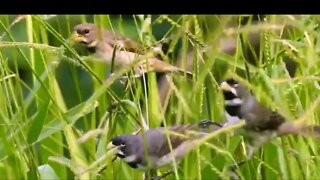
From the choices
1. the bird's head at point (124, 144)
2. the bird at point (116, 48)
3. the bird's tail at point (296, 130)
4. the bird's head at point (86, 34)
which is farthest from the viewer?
the bird's head at point (86, 34)

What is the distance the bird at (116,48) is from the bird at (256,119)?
82mm

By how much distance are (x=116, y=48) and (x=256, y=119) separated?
0.23 m

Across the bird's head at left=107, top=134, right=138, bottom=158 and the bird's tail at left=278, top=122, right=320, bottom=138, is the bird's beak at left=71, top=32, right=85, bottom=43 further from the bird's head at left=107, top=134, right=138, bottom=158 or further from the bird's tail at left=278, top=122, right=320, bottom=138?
the bird's tail at left=278, top=122, right=320, bottom=138

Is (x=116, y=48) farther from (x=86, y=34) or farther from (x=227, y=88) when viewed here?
(x=86, y=34)

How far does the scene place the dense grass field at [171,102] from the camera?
106cm

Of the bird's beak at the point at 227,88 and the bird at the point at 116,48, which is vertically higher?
the bird at the point at 116,48

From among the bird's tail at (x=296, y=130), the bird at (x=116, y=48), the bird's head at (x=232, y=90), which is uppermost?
the bird at (x=116, y=48)

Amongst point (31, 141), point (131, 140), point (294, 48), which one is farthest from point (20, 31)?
point (294, 48)

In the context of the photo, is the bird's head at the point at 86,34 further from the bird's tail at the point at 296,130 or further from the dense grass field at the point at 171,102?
the bird's tail at the point at 296,130

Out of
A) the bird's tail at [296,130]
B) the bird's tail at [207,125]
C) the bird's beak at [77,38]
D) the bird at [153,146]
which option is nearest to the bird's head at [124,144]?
the bird at [153,146]

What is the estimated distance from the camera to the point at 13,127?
1.21 meters

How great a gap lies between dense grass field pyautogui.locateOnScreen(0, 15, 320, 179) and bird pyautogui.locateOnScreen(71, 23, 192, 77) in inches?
0.9

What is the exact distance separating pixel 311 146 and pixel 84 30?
1.49ft
